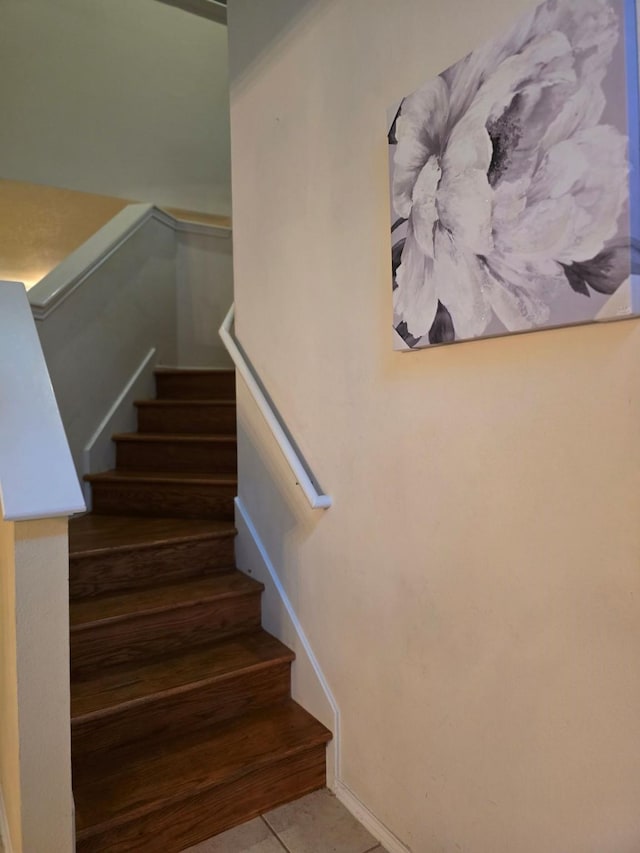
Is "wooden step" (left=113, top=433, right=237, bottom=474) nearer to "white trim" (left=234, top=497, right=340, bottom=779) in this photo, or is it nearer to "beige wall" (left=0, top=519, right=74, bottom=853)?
"white trim" (left=234, top=497, right=340, bottom=779)

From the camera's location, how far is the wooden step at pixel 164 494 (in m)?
2.45

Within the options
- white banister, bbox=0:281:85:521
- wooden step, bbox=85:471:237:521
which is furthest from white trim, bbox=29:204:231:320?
white banister, bbox=0:281:85:521

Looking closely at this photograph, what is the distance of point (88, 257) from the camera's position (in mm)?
2967

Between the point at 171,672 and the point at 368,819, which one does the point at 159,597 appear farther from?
the point at 368,819

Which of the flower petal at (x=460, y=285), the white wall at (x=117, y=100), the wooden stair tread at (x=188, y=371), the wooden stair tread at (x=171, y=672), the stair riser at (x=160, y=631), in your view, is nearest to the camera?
the flower petal at (x=460, y=285)

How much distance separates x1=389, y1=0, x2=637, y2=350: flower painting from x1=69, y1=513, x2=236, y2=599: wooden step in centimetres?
132

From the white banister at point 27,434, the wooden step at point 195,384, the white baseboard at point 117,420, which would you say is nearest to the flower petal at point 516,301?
the white banister at point 27,434

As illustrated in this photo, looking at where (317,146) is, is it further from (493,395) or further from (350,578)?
(350,578)

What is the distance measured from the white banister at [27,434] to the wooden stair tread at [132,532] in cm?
83

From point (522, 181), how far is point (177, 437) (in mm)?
2125

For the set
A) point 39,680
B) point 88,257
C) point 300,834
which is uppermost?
point 88,257

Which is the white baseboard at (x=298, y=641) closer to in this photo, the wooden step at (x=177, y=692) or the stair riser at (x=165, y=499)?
the wooden step at (x=177, y=692)

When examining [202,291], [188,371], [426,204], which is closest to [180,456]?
[188,371]

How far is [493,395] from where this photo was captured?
3.87 ft
